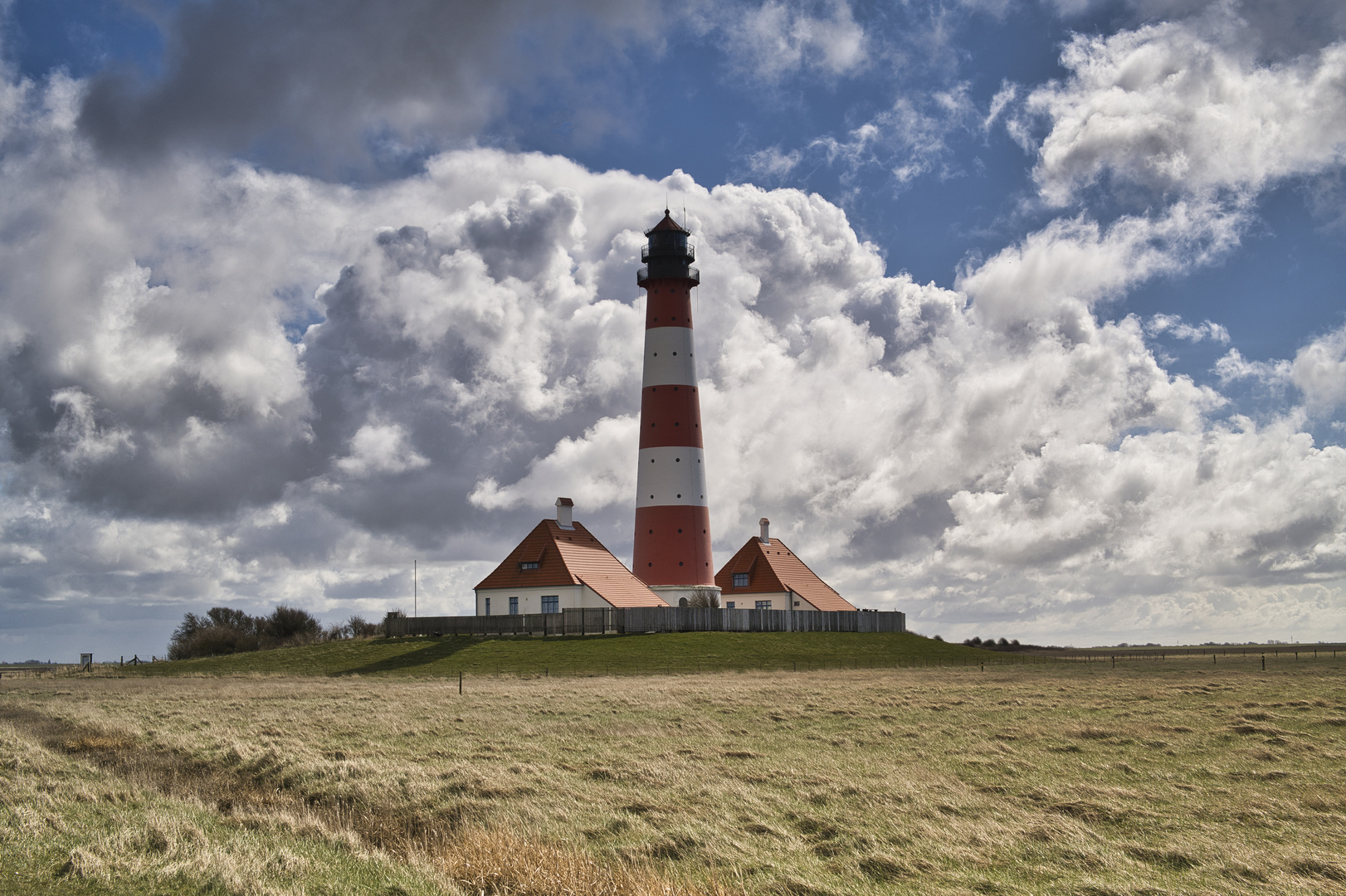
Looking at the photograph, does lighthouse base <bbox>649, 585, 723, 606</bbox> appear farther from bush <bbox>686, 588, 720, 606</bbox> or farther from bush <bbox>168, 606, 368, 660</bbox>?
bush <bbox>168, 606, 368, 660</bbox>

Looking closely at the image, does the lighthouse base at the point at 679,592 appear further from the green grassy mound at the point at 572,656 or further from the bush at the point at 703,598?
the green grassy mound at the point at 572,656

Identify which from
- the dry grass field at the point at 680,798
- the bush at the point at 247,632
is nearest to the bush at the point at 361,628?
the bush at the point at 247,632

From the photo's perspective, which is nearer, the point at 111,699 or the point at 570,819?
the point at 570,819

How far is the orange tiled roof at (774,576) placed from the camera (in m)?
66.1

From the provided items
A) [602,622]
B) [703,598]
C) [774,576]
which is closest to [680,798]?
[602,622]

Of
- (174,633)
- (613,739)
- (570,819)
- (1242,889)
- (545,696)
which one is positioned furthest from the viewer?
(174,633)

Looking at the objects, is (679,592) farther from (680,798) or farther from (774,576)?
(680,798)

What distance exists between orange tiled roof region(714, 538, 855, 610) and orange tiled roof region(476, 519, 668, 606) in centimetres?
1049

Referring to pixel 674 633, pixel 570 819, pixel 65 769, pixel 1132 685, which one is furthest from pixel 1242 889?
pixel 674 633

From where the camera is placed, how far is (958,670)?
43875mm

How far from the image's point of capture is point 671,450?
5638cm

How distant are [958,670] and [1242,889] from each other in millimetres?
35564

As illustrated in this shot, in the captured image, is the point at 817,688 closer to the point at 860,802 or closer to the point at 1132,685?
the point at 1132,685

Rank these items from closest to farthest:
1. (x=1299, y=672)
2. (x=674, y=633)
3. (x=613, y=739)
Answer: (x=613, y=739) < (x=1299, y=672) < (x=674, y=633)
